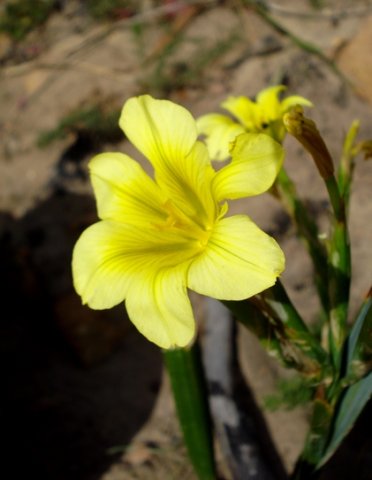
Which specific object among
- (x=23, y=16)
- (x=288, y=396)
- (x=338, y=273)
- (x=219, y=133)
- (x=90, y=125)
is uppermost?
(x=23, y=16)

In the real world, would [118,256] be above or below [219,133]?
below

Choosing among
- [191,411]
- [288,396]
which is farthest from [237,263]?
[288,396]

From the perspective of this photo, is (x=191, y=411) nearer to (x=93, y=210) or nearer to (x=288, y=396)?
(x=288, y=396)

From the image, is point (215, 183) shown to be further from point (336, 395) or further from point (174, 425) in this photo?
point (174, 425)

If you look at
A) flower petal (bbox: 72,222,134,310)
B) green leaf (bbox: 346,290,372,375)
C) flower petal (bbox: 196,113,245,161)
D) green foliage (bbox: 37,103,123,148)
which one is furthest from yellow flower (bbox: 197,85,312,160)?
green foliage (bbox: 37,103,123,148)

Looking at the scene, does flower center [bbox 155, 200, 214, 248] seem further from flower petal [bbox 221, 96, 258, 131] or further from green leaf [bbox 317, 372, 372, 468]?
green leaf [bbox 317, 372, 372, 468]

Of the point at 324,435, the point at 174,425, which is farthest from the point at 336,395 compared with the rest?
the point at 174,425
